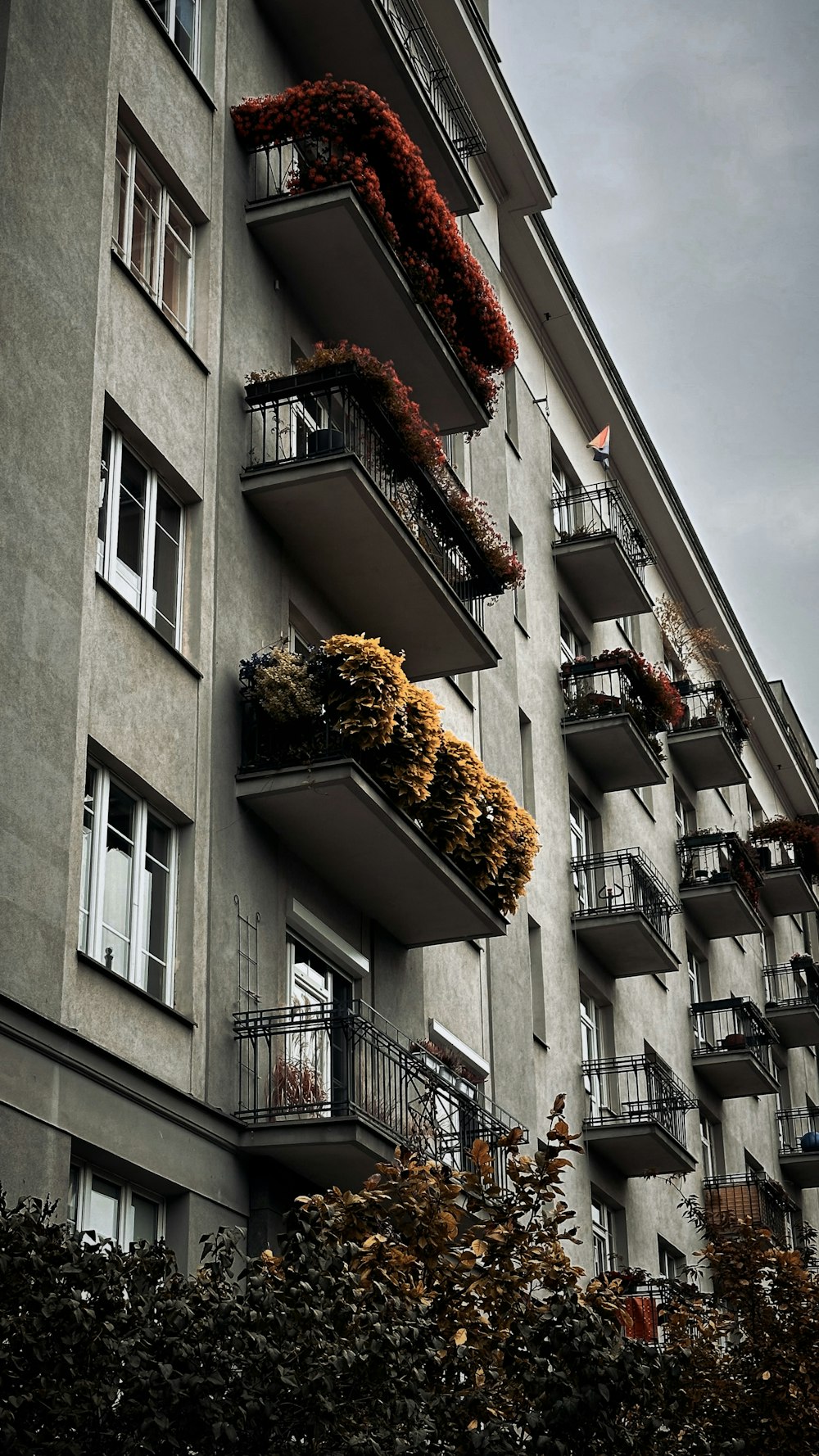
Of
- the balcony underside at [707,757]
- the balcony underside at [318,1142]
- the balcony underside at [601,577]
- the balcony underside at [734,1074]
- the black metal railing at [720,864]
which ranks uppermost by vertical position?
the balcony underside at [601,577]

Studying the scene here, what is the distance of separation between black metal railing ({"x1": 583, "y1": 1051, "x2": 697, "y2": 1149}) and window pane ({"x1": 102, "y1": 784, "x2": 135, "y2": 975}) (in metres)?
13.0

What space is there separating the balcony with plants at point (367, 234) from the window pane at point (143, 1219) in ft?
34.3

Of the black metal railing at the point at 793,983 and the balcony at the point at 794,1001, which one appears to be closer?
the balcony at the point at 794,1001

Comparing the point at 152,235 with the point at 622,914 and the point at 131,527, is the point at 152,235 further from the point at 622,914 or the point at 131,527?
the point at 622,914

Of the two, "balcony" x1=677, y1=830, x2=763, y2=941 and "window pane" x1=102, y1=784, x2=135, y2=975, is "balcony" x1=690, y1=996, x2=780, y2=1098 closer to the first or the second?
"balcony" x1=677, y1=830, x2=763, y2=941

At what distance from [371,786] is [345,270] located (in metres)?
6.47

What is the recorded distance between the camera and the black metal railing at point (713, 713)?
37875 mm

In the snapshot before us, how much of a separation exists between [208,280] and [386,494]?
10.1 ft

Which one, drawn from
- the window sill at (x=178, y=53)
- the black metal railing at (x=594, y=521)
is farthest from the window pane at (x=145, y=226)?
the black metal railing at (x=594, y=521)

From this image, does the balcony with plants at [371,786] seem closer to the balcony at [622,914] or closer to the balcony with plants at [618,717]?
the balcony at [622,914]

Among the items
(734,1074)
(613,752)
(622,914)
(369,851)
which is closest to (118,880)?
(369,851)

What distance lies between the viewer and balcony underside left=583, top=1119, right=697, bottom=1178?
27047 millimetres

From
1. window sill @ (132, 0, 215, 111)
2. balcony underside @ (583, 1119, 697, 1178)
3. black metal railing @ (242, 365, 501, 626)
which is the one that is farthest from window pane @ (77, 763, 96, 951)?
balcony underside @ (583, 1119, 697, 1178)

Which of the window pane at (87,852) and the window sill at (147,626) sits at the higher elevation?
the window sill at (147,626)
